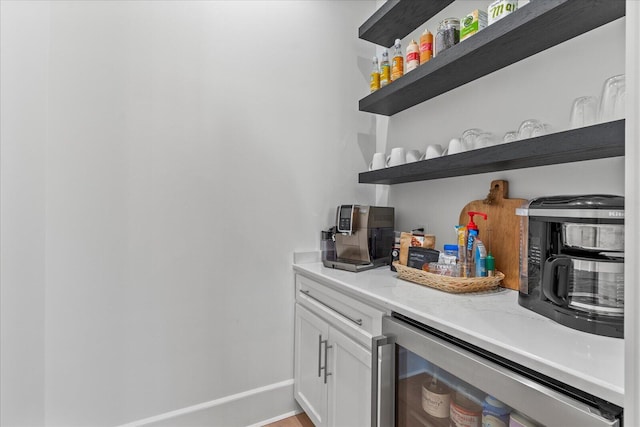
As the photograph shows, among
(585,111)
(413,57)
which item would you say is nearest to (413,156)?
(413,57)

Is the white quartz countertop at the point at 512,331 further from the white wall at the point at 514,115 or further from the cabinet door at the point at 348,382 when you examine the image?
the white wall at the point at 514,115

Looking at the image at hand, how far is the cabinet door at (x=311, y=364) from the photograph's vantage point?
1.51m

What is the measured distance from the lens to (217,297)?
164 centimetres

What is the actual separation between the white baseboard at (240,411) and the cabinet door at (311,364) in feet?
0.31

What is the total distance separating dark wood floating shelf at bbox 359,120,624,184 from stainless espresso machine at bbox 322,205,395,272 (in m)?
0.28

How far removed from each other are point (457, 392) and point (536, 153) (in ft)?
2.51

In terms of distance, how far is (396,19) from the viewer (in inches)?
68.4

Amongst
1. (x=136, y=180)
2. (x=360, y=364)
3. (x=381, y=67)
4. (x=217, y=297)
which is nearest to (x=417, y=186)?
(x=381, y=67)

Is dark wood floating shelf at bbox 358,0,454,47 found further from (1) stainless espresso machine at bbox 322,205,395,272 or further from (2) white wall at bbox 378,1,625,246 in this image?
(1) stainless espresso machine at bbox 322,205,395,272

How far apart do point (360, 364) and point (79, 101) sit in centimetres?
160

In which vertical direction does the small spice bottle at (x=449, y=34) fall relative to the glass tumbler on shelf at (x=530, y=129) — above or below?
above

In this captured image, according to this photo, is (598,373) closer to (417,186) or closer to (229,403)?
(417,186)

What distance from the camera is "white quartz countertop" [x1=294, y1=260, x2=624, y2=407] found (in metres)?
0.61

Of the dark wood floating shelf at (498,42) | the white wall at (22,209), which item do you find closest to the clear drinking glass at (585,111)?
the dark wood floating shelf at (498,42)
